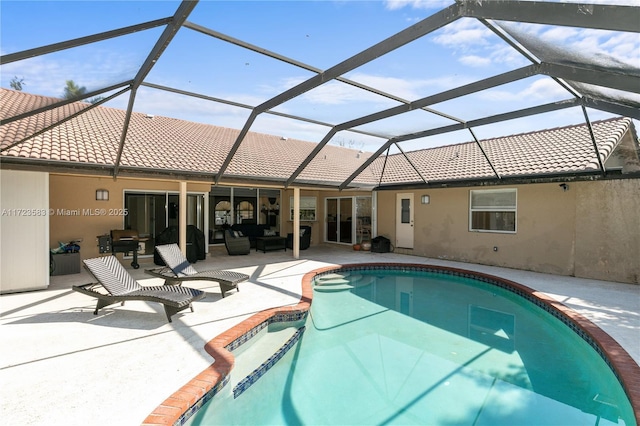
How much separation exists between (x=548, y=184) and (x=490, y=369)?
7583 mm

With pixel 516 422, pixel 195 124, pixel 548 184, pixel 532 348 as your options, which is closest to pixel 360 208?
pixel 548 184

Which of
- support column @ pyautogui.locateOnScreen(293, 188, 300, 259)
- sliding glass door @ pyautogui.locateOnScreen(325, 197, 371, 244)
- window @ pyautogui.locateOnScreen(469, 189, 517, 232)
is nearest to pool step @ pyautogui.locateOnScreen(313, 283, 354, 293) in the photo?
support column @ pyautogui.locateOnScreen(293, 188, 300, 259)

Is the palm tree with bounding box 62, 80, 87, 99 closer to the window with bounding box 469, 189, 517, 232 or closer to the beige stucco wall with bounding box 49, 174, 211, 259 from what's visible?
the beige stucco wall with bounding box 49, 174, 211, 259

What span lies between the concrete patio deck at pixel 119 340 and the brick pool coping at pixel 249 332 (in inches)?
5.6

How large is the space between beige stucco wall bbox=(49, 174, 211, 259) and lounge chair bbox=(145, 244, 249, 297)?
3919mm

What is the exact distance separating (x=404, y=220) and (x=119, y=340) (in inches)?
461

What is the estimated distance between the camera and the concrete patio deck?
10.5ft

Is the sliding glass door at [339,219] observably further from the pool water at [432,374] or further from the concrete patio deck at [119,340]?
the pool water at [432,374]

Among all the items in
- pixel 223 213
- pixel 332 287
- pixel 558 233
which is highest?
pixel 223 213

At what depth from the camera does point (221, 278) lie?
7141 millimetres

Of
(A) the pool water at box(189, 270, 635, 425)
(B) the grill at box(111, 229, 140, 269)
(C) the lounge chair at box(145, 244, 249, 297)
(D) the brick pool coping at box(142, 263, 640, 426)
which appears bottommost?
(A) the pool water at box(189, 270, 635, 425)

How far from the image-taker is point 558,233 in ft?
32.3

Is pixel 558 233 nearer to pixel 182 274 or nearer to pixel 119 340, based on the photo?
pixel 182 274

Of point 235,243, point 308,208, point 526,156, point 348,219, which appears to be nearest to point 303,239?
point 308,208
